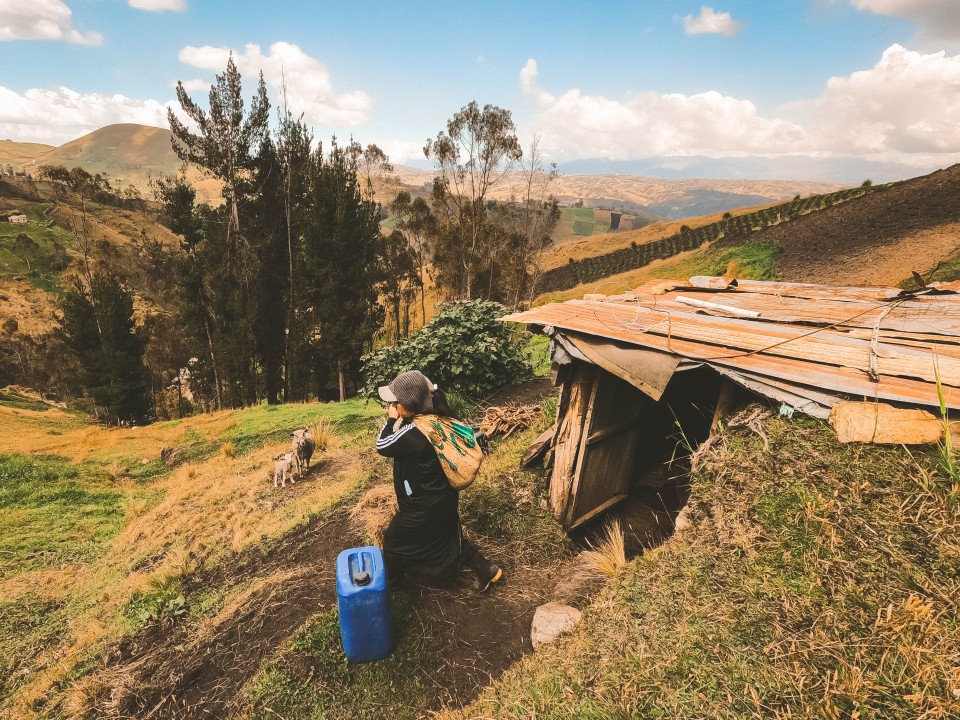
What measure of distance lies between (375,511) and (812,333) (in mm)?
5174

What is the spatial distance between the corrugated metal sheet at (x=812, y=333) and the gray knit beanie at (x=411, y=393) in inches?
70.2

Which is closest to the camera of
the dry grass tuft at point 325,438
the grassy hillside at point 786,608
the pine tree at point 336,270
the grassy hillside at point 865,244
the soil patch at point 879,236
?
the grassy hillside at point 786,608

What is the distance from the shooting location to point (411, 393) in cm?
340

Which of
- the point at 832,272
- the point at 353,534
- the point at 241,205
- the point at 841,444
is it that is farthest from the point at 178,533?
the point at 832,272

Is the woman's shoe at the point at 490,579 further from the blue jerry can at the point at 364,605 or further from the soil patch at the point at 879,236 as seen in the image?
the soil patch at the point at 879,236

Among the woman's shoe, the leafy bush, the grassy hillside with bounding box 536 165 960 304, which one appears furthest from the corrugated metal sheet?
the grassy hillside with bounding box 536 165 960 304

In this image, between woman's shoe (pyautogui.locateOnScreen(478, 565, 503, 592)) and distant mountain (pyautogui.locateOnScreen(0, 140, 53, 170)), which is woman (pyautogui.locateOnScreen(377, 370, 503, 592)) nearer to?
woman's shoe (pyautogui.locateOnScreen(478, 565, 503, 592))

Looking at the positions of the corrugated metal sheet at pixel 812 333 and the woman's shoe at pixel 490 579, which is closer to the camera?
the corrugated metal sheet at pixel 812 333

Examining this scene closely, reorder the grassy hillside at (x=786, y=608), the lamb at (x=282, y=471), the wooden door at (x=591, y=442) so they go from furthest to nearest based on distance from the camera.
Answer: the lamb at (x=282, y=471) → the wooden door at (x=591, y=442) → the grassy hillside at (x=786, y=608)

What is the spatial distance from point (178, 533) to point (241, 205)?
57.9 ft

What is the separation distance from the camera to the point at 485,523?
5.31 metres

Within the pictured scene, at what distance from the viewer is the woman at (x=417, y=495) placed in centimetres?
333

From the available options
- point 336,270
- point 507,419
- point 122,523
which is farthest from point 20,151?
point 507,419

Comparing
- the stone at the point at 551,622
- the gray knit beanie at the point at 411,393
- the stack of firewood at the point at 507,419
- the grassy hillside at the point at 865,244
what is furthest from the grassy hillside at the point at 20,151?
the stone at the point at 551,622
